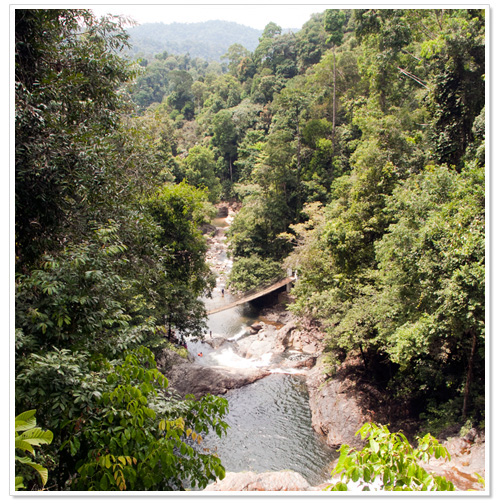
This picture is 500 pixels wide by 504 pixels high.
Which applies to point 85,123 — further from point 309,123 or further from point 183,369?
point 309,123

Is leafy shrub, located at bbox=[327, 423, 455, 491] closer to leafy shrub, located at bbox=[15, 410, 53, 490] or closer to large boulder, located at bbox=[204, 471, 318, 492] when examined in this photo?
leafy shrub, located at bbox=[15, 410, 53, 490]

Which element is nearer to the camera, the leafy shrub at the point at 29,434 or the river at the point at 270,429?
the leafy shrub at the point at 29,434

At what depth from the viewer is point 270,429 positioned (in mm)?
10484

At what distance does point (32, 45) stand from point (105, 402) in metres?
3.63

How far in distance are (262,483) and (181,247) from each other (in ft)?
25.5

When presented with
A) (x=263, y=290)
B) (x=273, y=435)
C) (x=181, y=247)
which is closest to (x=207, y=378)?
(x=273, y=435)

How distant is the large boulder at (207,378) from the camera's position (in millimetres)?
12266

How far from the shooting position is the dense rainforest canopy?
302 centimetres

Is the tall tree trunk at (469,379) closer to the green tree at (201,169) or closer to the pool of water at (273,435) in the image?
the pool of water at (273,435)

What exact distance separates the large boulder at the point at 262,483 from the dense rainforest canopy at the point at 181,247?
1.01 meters

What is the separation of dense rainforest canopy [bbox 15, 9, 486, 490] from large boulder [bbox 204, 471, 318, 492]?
101 cm

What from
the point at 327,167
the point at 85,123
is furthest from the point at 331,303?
the point at 327,167

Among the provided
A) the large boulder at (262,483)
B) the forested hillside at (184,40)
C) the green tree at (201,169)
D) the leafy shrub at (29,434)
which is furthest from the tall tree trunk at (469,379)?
the forested hillside at (184,40)

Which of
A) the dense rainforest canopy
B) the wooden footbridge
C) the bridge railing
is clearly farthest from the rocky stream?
the bridge railing
